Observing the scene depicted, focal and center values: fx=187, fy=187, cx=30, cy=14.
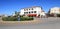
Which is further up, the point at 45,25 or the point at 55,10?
the point at 55,10

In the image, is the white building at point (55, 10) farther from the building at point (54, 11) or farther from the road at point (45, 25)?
the road at point (45, 25)

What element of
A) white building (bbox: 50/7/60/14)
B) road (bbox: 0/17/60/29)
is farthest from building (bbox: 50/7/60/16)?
road (bbox: 0/17/60/29)

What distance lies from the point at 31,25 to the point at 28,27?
7cm

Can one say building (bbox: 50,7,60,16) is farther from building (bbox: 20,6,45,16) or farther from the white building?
building (bbox: 20,6,45,16)

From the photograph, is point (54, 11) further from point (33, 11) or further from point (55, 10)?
point (33, 11)

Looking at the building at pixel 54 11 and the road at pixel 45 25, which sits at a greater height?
the building at pixel 54 11

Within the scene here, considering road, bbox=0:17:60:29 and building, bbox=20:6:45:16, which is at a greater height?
building, bbox=20:6:45:16

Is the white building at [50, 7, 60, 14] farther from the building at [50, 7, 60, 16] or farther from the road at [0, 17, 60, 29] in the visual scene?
the road at [0, 17, 60, 29]

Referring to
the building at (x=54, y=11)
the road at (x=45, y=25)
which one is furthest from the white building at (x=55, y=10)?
the road at (x=45, y=25)

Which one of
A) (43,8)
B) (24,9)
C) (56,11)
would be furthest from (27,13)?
(56,11)

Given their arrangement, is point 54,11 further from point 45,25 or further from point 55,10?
point 45,25

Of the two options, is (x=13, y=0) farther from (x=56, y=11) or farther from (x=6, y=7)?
(x=56, y=11)

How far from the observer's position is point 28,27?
3.87m

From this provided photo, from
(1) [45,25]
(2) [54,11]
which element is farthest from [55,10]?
(1) [45,25]
